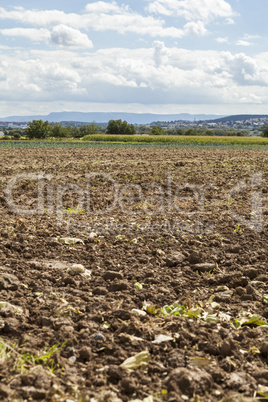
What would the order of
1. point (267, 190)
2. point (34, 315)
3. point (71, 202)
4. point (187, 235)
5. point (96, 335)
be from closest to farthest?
point (96, 335) → point (34, 315) → point (187, 235) → point (71, 202) → point (267, 190)

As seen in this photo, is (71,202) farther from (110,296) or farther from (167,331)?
(167,331)

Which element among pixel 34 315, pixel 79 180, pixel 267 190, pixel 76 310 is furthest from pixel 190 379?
pixel 79 180

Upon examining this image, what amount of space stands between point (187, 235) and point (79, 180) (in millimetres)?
7653

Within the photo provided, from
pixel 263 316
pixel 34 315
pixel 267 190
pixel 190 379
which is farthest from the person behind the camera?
pixel 267 190

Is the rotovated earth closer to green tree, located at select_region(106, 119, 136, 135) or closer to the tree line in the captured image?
the tree line

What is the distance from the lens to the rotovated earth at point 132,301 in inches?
121

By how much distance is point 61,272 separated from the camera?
5.55 meters

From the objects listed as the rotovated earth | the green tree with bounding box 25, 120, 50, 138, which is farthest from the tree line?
the rotovated earth

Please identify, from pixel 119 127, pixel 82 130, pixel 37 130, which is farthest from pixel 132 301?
pixel 82 130

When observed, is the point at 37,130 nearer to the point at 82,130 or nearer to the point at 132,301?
the point at 82,130

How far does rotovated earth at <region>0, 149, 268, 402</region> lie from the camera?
3064 mm

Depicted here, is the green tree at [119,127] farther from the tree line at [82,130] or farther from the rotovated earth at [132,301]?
the rotovated earth at [132,301]

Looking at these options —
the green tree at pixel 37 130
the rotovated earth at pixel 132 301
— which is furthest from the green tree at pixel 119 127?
the rotovated earth at pixel 132 301

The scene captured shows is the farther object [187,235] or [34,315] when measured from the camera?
[187,235]
